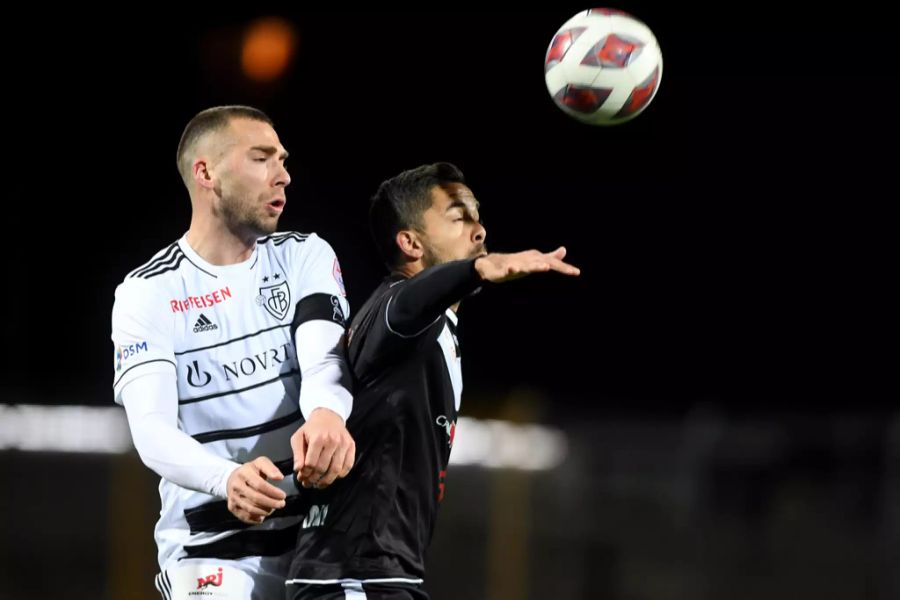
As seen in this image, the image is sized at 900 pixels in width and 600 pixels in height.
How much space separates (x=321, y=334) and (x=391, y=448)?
0.44 metres

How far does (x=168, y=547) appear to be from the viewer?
172 inches

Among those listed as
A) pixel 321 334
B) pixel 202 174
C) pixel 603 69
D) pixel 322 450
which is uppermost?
pixel 603 69

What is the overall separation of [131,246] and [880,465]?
9480 mm

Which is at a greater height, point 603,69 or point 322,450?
point 603,69

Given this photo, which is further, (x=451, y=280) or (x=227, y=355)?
(x=227, y=355)

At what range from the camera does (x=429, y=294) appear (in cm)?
391

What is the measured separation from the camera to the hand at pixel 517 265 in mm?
3717

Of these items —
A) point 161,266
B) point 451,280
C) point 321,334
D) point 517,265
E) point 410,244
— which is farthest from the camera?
point 410,244

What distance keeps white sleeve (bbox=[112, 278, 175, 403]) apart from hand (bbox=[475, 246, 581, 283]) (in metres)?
1.09

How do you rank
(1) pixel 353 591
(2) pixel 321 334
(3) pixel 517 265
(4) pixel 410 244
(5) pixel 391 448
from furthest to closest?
1. (4) pixel 410 244
2. (2) pixel 321 334
3. (5) pixel 391 448
4. (1) pixel 353 591
5. (3) pixel 517 265

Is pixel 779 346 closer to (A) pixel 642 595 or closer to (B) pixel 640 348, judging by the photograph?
(B) pixel 640 348

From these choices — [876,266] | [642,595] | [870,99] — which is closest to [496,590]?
[642,595]

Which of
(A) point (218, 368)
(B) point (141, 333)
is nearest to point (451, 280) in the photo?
(A) point (218, 368)

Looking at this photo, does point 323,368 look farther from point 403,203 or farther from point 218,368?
point 403,203
